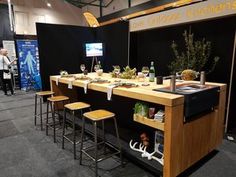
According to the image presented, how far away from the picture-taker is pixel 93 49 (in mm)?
5984

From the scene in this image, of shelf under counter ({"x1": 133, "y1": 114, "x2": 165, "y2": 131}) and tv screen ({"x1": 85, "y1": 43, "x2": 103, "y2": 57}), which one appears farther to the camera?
tv screen ({"x1": 85, "y1": 43, "x2": 103, "y2": 57})

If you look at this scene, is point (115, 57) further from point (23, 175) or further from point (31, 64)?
point (23, 175)

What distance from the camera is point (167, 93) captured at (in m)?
1.94

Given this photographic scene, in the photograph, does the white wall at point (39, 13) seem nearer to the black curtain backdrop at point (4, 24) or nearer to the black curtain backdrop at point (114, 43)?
the black curtain backdrop at point (4, 24)

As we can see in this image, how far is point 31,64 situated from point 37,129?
4.85 metres

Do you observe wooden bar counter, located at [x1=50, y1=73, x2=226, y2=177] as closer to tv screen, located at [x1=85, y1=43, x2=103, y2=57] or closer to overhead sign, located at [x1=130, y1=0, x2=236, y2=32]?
overhead sign, located at [x1=130, y1=0, x2=236, y2=32]

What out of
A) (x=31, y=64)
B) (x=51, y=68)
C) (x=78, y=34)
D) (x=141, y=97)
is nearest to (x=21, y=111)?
(x=51, y=68)

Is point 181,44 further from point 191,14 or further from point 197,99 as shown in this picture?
point 197,99

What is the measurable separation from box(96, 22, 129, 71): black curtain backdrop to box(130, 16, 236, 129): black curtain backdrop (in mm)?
264

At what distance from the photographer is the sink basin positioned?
1.89 meters

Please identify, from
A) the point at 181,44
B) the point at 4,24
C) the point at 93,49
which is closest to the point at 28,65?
the point at 4,24

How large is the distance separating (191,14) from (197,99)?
2.37 meters

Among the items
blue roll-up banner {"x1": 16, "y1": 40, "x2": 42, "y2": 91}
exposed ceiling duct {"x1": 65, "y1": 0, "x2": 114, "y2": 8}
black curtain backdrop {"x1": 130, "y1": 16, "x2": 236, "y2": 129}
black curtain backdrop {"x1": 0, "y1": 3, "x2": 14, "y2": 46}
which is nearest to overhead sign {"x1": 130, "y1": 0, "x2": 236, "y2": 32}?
black curtain backdrop {"x1": 130, "y1": 16, "x2": 236, "y2": 129}

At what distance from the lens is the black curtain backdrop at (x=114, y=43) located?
5.81 metres
